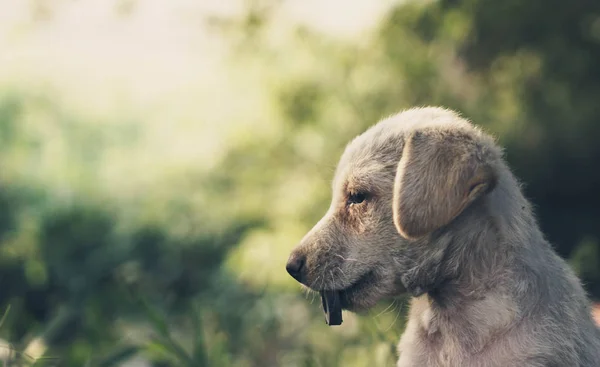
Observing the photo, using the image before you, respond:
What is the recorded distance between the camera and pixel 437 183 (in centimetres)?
283

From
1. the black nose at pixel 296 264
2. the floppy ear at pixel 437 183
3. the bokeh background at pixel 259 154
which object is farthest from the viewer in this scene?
the bokeh background at pixel 259 154

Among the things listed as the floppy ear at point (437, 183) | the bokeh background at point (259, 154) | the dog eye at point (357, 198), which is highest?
the floppy ear at point (437, 183)

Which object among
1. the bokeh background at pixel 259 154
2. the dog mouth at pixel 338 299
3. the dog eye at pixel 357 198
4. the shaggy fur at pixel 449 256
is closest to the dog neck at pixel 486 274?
the shaggy fur at pixel 449 256

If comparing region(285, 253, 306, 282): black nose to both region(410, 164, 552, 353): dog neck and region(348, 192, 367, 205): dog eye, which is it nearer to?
region(348, 192, 367, 205): dog eye

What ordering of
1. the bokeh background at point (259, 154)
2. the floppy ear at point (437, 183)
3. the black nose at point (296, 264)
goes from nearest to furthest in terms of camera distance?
the floppy ear at point (437, 183) < the black nose at point (296, 264) < the bokeh background at point (259, 154)

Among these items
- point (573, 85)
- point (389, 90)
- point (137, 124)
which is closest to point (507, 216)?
point (389, 90)

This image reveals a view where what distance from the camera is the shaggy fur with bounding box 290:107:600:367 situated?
2.83 meters

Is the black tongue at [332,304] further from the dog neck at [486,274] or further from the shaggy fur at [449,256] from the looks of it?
the dog neck at [486,274]

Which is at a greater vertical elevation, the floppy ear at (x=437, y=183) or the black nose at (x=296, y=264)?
the floppy ear at (x=437, y=183)

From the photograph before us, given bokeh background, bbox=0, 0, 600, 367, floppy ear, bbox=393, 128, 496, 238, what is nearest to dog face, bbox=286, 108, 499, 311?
floppy ear, bbox=393, 128, 496, 238

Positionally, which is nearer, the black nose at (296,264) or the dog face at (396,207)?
the dog face at (396,207)

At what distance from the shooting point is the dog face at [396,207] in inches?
112

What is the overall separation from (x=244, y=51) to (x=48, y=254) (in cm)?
280

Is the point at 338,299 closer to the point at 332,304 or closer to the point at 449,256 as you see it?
the point at 332,304
